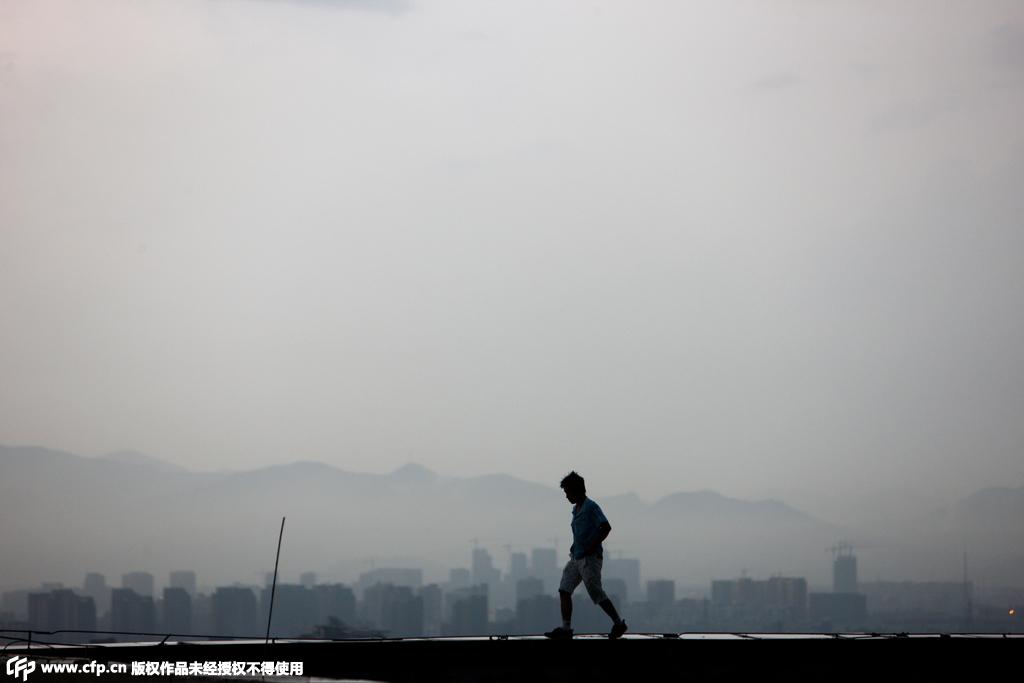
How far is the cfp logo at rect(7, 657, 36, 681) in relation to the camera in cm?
1527

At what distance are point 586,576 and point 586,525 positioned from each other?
731mm

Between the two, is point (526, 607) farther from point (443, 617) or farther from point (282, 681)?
point (282, 681)

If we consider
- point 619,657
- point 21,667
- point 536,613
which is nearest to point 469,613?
point 536,613

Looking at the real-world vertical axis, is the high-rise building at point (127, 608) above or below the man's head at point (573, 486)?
below

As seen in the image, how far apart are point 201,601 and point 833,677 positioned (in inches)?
3632

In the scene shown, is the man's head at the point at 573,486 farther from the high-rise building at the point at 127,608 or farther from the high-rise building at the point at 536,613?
the high-rise building at the point at 127,608

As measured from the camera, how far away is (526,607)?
197 feet

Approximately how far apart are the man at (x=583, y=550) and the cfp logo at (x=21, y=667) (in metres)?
7.16

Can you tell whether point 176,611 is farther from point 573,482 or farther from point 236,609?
point 573,482

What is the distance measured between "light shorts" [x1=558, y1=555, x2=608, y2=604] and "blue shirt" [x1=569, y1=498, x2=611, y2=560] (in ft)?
0.33

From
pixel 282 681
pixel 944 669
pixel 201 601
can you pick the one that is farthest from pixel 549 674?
pixel 201 601

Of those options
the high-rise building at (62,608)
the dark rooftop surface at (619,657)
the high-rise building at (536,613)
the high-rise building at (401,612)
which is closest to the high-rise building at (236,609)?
the high-rise building at (401,612)

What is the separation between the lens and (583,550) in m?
19.6

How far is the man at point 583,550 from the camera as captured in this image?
19.5m
